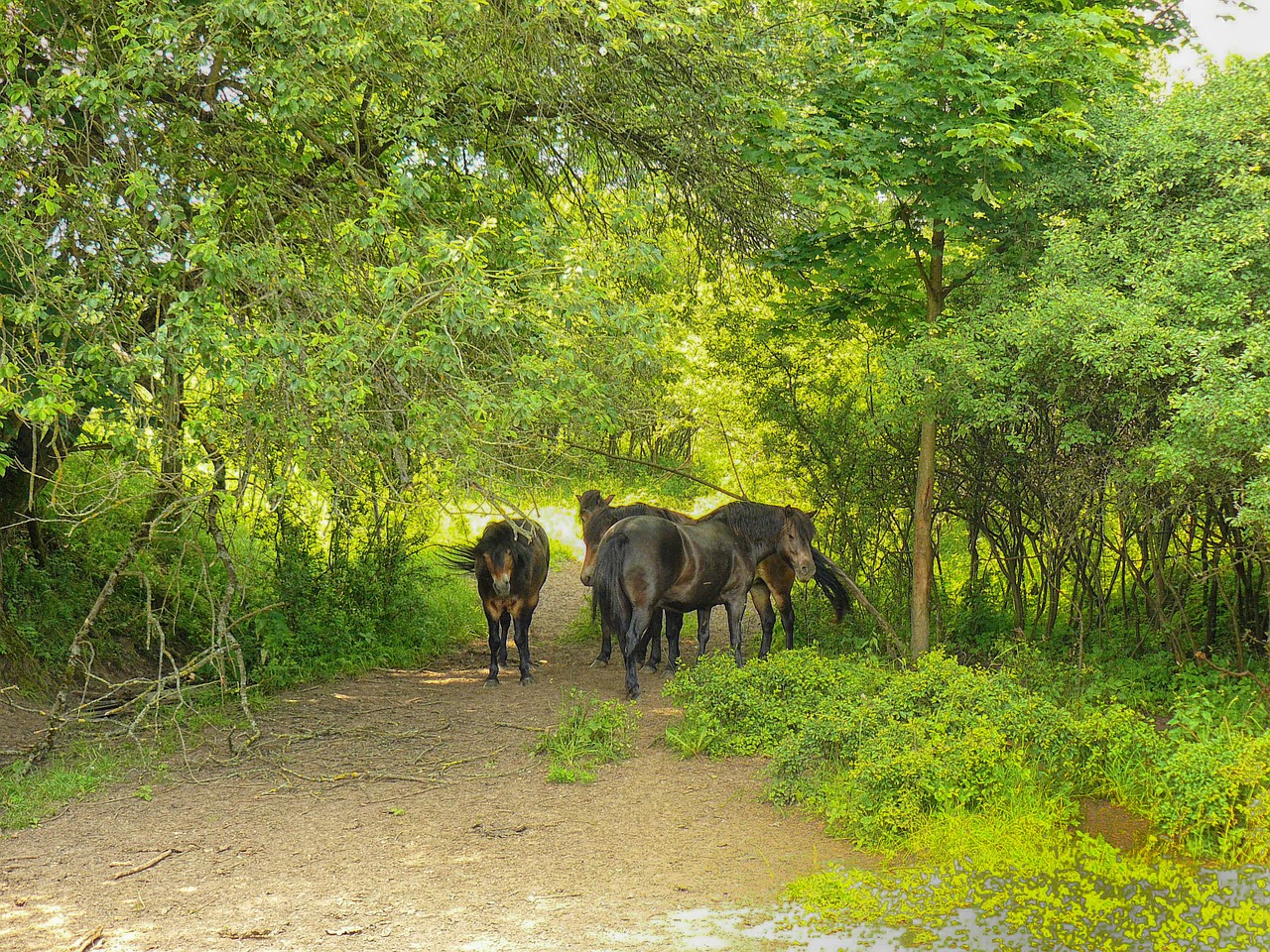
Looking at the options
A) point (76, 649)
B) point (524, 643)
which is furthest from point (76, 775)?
point (524, 643)

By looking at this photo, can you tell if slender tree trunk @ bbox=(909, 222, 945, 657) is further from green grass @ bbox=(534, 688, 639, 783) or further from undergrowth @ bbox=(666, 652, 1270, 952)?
green grass @ bbox=(534, 688, 639, 783)

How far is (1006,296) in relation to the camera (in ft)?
25.6

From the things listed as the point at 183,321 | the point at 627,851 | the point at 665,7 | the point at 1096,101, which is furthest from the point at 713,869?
the point at 1096,101

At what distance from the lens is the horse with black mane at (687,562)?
9.27 metres

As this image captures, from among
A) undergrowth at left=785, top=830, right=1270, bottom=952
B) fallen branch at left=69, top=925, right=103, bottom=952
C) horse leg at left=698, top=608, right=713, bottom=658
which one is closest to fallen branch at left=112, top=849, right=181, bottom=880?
fallen branch at left=69, top=925, right=103, bottom=952

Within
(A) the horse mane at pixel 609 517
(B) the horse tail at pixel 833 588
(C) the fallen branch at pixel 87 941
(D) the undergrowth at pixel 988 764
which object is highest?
(A) the horse mane at pixel 609 517

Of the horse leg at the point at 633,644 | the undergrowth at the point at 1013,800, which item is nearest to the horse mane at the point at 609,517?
the horse leg at the point at 633,644

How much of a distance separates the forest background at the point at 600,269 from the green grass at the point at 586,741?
1.78 metres

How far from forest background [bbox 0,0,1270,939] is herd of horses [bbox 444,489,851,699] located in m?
1.05

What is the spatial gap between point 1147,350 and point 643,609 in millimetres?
4470

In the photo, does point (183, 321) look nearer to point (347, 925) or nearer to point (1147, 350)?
point (347, 925)

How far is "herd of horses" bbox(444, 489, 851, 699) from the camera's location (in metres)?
9.28

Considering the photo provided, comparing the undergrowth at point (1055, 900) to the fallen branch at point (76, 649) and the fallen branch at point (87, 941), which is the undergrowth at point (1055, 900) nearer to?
the fallen branch at point (87, 941)

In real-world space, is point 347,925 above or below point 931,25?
below
